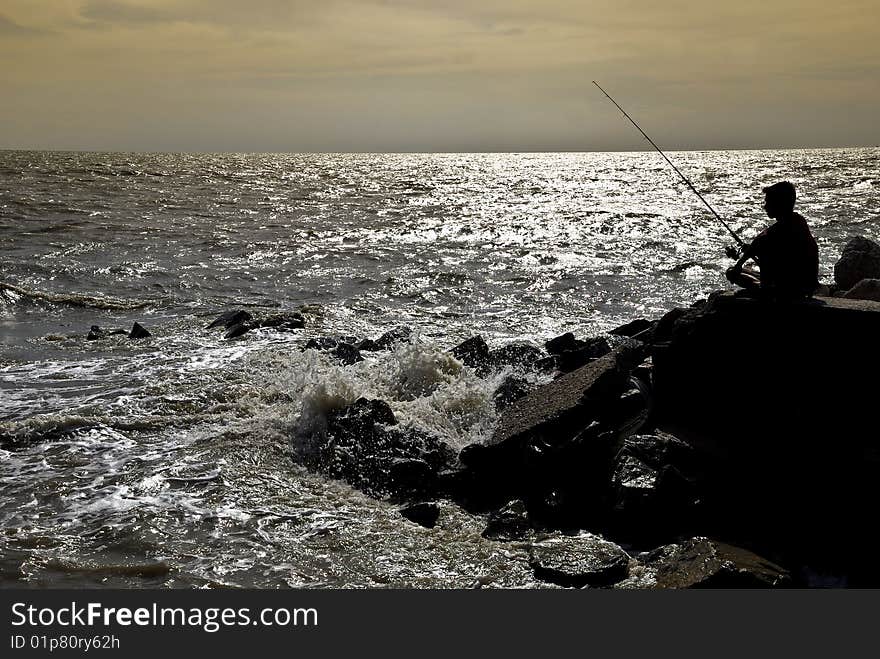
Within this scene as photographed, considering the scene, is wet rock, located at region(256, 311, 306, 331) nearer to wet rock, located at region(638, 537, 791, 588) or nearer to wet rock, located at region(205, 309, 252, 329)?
wet rock, located at region(205, 309, 252, 329)

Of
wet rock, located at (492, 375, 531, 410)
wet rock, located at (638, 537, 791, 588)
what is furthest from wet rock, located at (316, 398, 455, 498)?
wet rock, located at (638, 537, 791, 588)

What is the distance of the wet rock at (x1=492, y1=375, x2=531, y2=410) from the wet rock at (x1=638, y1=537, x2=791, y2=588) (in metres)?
3.14

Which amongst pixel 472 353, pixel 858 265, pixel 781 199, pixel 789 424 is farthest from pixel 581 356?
pixel 858 265

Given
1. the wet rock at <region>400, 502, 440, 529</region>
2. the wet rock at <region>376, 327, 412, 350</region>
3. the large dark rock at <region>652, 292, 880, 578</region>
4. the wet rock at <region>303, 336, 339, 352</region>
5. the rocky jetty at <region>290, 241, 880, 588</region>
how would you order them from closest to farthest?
the rocky jetty at <region>290, 241, 880, 588</region> < the large dark rock at <region>652, 292, 880, 578</region> < the wet rock at <region>400, 502, 440, 529</region> < the wet rock at <region>303, 336, 339, 352</region> < the wet rock at <region>376, 327, 412, 350</region>

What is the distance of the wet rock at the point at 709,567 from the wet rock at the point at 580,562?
0.83 feet

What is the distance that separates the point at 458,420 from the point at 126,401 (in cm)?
419

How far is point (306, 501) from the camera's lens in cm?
653

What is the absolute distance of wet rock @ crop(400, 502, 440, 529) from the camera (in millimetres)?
6125

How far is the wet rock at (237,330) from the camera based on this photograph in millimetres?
12562

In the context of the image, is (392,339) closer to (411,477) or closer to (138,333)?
(411,477)

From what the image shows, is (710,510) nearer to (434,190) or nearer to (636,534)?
(636,534)

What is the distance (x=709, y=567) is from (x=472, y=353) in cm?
533

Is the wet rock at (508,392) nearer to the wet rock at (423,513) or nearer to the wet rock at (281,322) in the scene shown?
the wet rock at (423,513)

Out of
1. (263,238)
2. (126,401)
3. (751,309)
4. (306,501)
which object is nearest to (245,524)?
(306,501)
